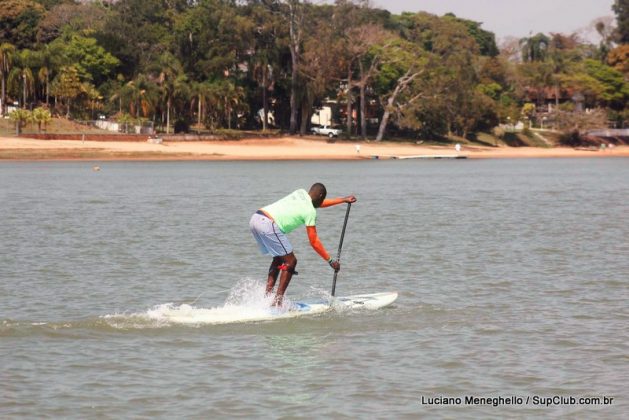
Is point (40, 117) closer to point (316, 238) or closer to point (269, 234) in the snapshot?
point (269, 234)

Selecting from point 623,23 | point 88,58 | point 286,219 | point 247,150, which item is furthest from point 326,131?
point 286,219

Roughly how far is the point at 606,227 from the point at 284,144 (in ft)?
204

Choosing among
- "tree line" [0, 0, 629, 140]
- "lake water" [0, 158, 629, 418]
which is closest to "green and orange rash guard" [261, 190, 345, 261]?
"lake water" [0, 158, 629, 418]

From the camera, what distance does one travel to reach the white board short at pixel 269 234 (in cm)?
1451

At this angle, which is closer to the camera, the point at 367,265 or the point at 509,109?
the point at 367,265

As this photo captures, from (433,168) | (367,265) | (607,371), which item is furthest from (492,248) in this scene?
(433,168)

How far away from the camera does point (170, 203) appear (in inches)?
1647

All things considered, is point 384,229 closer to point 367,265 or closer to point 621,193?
point 367,265

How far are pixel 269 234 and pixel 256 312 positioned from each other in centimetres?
146

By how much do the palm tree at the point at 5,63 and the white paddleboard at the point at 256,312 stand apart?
7632 cm

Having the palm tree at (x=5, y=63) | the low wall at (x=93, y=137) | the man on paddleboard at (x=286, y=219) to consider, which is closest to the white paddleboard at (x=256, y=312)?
the man on paddleboard at (x=286, y=219)

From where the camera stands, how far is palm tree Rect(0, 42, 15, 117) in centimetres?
8869

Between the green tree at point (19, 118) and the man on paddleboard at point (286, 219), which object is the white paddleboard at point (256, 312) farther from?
the green tree at point (19, 118)

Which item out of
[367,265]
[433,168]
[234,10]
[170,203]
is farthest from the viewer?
[234,10]
